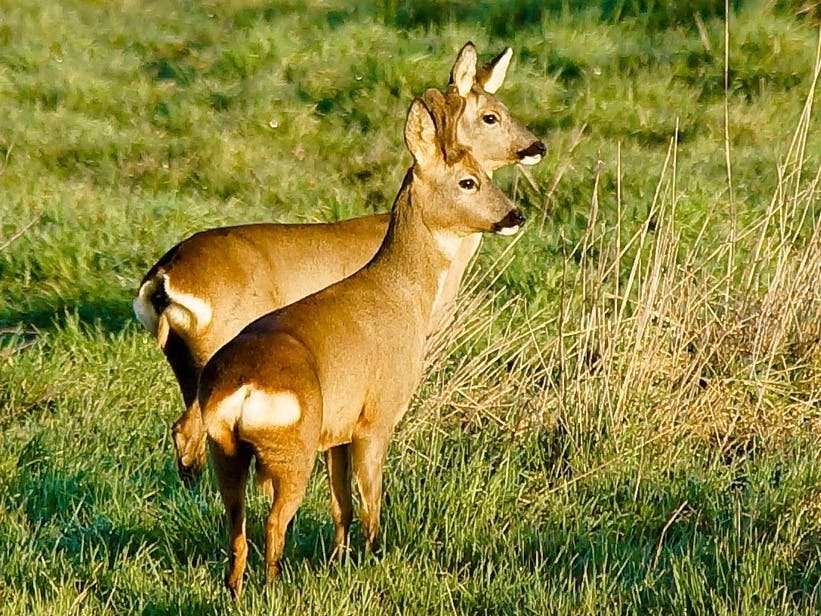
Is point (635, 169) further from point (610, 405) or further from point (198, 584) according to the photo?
point (198, 584)

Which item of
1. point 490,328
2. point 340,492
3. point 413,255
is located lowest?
point 490,328

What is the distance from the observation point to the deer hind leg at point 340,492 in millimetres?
5355

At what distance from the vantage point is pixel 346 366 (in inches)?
201

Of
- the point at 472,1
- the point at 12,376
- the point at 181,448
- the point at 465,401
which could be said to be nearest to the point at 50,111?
the point at 472,1

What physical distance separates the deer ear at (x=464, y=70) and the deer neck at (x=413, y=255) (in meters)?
2.23

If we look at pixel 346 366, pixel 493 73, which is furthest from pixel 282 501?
pixel 493 73

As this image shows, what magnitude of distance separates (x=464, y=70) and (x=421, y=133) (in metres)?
2.42

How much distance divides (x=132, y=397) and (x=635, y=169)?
4387 mm

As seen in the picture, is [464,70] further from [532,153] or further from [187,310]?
[187,310]

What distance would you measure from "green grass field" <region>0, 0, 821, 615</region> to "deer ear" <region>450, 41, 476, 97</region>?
0.47 metres

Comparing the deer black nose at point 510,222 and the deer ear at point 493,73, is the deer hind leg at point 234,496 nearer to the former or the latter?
the deer black nose at point 510,222

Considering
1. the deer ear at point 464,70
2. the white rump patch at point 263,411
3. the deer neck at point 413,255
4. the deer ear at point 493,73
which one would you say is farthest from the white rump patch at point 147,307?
the deer ear at point 493,73

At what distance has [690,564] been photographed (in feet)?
16.4

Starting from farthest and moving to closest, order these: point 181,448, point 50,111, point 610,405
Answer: point 50,111
point 610,405
point 181,448
